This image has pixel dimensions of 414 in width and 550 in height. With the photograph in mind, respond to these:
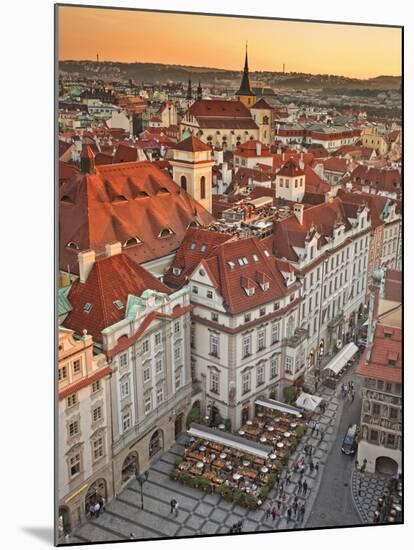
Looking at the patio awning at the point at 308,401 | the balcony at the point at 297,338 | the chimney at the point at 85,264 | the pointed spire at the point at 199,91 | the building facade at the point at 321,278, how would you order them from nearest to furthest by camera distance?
the pointed spire at the point at 199,91 → the chimney at the point at 85,264 → the patio awning at the point at 308,401 → the balcony at the point at 297,338 → the building facade at the point at 321,278

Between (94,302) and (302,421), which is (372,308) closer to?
(302,421)

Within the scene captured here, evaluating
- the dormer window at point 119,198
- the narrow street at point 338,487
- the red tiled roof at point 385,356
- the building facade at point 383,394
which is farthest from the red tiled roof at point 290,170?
the narrow street at point 338,487

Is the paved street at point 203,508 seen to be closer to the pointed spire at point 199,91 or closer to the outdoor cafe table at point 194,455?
the outdoor cafe table at point 194,455

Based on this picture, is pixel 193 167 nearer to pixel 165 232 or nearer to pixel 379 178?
pixel 165 232

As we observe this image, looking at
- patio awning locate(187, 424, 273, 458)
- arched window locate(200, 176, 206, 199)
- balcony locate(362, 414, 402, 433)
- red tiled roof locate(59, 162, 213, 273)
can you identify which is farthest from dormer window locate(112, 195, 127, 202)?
balcony locate(362, 414, 402, 433)

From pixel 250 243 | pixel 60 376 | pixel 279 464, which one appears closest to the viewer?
pixel 60 376

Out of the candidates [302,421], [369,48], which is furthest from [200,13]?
[302,421]
